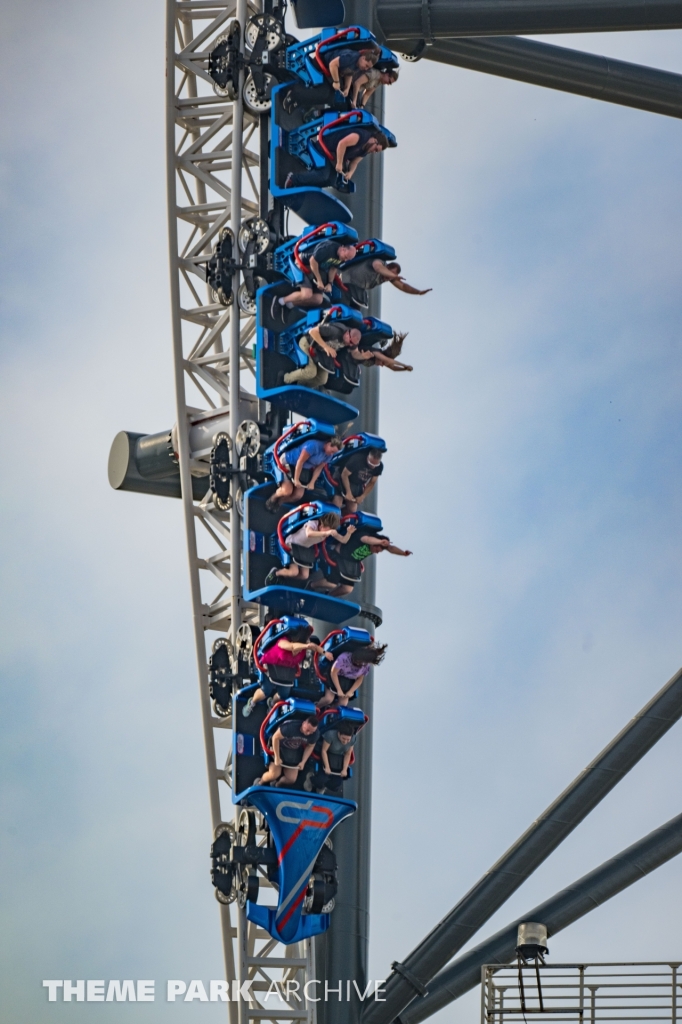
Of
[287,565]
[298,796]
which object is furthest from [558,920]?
[287,565]

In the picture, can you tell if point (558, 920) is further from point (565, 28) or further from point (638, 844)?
point (565, 28)

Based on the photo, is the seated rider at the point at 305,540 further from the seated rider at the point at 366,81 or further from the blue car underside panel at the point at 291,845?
the seated rider at the point at 366,81

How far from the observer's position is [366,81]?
21.1 meters

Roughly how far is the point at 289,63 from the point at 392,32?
2.53 m

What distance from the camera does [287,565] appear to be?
19672 mm

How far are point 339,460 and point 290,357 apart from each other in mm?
1346

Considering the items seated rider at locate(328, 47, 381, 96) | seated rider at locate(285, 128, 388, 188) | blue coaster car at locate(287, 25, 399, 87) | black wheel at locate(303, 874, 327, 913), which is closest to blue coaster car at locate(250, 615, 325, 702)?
black wheel at locate(303, 874, 327, 913)

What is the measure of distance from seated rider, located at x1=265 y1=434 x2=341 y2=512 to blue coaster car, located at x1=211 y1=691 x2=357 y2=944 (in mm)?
2193

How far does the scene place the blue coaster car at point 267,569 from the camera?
64.5 ft

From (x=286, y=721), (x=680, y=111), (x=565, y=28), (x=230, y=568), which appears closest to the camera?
(x=286, y=721)

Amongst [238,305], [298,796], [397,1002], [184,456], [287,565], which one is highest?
[238,305]

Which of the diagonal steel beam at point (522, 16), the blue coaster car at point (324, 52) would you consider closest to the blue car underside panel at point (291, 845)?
the blue coaster car at point (324, 52)

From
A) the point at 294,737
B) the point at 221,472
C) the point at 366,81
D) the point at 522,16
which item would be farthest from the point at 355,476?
the point at 522,16

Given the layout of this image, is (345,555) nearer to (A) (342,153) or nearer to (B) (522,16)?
(A) (342,153)
